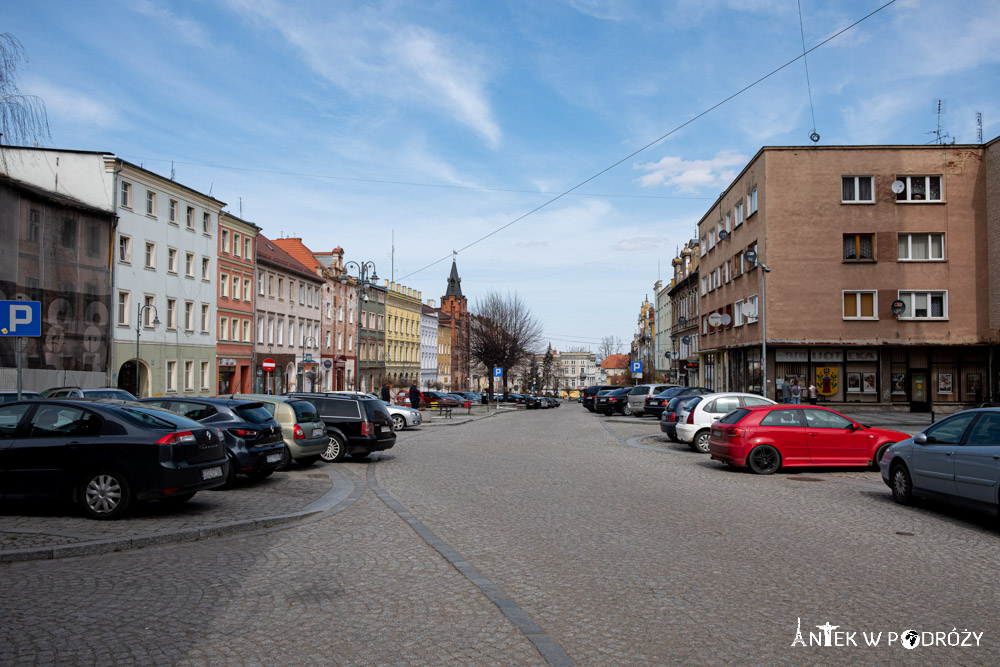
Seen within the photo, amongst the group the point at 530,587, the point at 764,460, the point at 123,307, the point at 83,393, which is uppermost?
the point at 123,307

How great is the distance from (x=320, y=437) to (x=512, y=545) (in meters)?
9.22

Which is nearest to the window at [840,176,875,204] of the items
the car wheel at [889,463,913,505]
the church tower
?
the car wheel at [889,463,913,505]

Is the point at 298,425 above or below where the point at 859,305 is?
below

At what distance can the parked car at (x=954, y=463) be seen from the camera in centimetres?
1002

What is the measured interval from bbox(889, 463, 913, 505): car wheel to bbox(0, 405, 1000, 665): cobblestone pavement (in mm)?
264

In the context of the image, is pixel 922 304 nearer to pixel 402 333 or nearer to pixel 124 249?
pixel 124 249

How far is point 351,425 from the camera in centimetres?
1866

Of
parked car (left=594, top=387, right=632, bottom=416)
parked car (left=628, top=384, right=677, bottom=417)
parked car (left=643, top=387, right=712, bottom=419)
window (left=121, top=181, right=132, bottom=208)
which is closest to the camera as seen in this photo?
parked car (left=643, top=387, right=712, bottom=419)

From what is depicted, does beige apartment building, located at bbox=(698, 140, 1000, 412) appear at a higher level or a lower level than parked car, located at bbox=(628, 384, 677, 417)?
higher

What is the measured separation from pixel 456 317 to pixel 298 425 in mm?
111633

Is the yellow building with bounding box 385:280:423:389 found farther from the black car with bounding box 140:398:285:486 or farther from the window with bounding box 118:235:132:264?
the black car with bounding box 140:398:285:486

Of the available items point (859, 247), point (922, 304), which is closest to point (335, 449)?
point (859, 247)

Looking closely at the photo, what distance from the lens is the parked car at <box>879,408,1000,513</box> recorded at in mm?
10023

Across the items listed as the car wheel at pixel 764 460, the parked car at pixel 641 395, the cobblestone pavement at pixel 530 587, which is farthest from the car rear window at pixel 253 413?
the parked car at pixel 641 395
